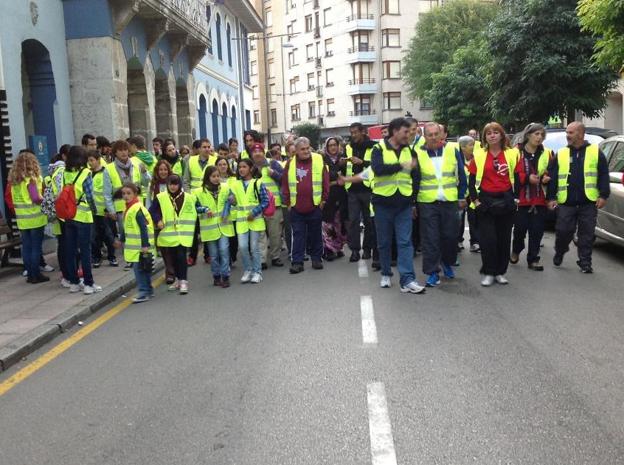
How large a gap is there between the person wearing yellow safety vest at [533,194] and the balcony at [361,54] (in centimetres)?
5756

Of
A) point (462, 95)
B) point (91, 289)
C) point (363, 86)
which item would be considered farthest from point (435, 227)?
point (363, 86)

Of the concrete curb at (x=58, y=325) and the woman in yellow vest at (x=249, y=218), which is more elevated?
the woman in yellow vest at (x=249, y=218)

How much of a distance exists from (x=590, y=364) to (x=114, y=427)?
3.39 m

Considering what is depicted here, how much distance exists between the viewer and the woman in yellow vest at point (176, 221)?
8.44m

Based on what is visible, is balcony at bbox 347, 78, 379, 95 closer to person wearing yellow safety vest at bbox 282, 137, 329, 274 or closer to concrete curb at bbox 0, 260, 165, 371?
person wearing yellow safety vest at bbox 282, 137, 329, 274

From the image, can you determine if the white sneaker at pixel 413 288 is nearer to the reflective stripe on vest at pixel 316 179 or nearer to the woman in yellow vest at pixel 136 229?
the reflective stripe on vest at pixel 316 179

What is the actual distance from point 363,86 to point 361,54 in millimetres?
2963

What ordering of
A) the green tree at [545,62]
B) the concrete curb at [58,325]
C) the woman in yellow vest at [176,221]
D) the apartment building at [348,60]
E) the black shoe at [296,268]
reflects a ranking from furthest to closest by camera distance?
the apartment building at [348,60]
the green tree at [545,62]
the black shoe at [296,268]
the woman in yellow vest at [176,221]
the concrete curb at [58,325]

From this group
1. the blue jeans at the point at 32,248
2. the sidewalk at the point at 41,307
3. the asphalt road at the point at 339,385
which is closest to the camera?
the asphalt road at the point at 339,385

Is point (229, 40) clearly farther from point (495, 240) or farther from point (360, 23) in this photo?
point (360, 23)

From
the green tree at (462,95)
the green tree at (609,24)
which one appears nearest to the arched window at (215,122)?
the green tree at (462,95)

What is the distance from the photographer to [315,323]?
259 inches

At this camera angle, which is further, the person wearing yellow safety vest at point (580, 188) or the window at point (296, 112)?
the window at point (296, 112)

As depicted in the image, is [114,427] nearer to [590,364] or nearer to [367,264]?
[590,364]
